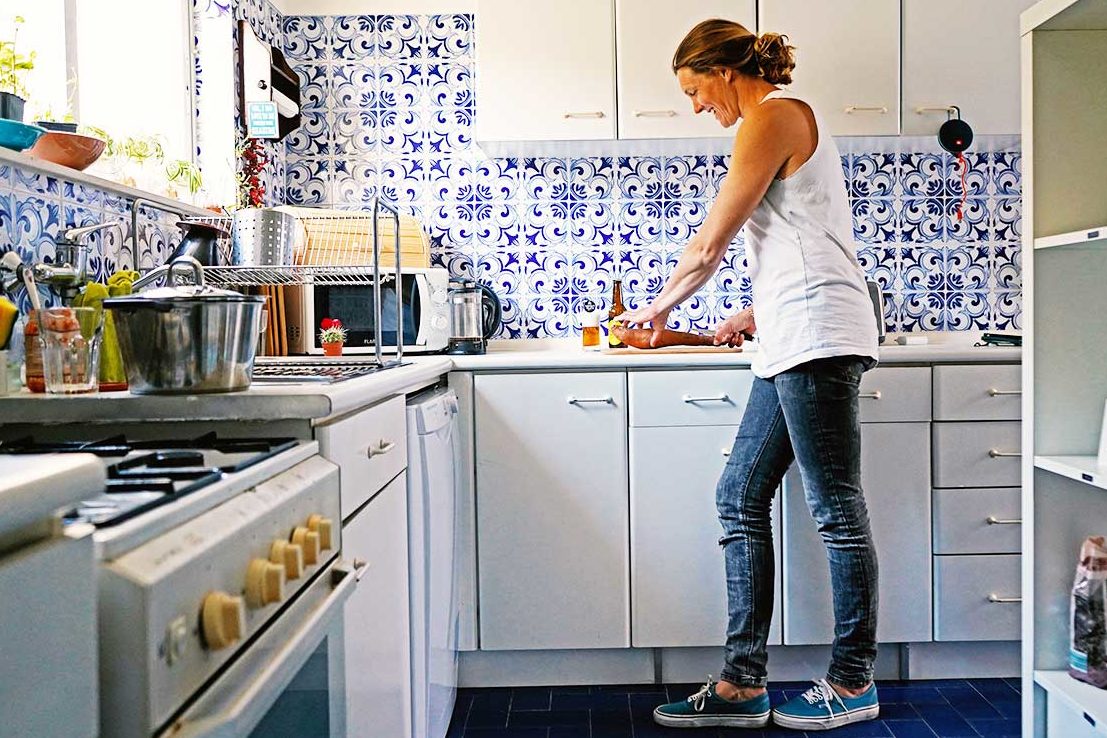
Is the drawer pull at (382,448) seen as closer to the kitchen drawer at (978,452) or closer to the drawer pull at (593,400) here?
the drawer pull at (593,400)

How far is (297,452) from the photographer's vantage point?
1235 millimetres

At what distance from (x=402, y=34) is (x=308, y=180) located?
0.55 metres

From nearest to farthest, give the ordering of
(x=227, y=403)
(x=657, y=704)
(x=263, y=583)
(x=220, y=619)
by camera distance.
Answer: (x=220, y=619) → (x=263, y=583) → (x=227, y=403) → (x=657, y=704)

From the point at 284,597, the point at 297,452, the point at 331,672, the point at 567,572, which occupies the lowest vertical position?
the point at 567,572

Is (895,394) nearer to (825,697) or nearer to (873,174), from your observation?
(825,697)

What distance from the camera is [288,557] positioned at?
3.43 ft

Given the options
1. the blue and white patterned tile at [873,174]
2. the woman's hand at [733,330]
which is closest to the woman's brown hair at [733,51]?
the woman's hand at [733,330]

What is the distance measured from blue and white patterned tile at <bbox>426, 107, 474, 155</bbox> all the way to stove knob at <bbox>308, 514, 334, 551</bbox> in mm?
2241

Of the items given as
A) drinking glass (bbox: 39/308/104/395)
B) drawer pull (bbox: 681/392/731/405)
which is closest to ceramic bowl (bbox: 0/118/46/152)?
drinking glass (bbox: 39/308/104/395)

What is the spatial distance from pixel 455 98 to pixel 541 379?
1113 millimetres

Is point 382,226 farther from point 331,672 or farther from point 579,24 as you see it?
point 331,672

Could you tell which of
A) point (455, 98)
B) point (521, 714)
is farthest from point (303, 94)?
point (521, 714)

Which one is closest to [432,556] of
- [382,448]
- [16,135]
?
[382,448]

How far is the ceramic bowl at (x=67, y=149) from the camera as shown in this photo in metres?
1.79
